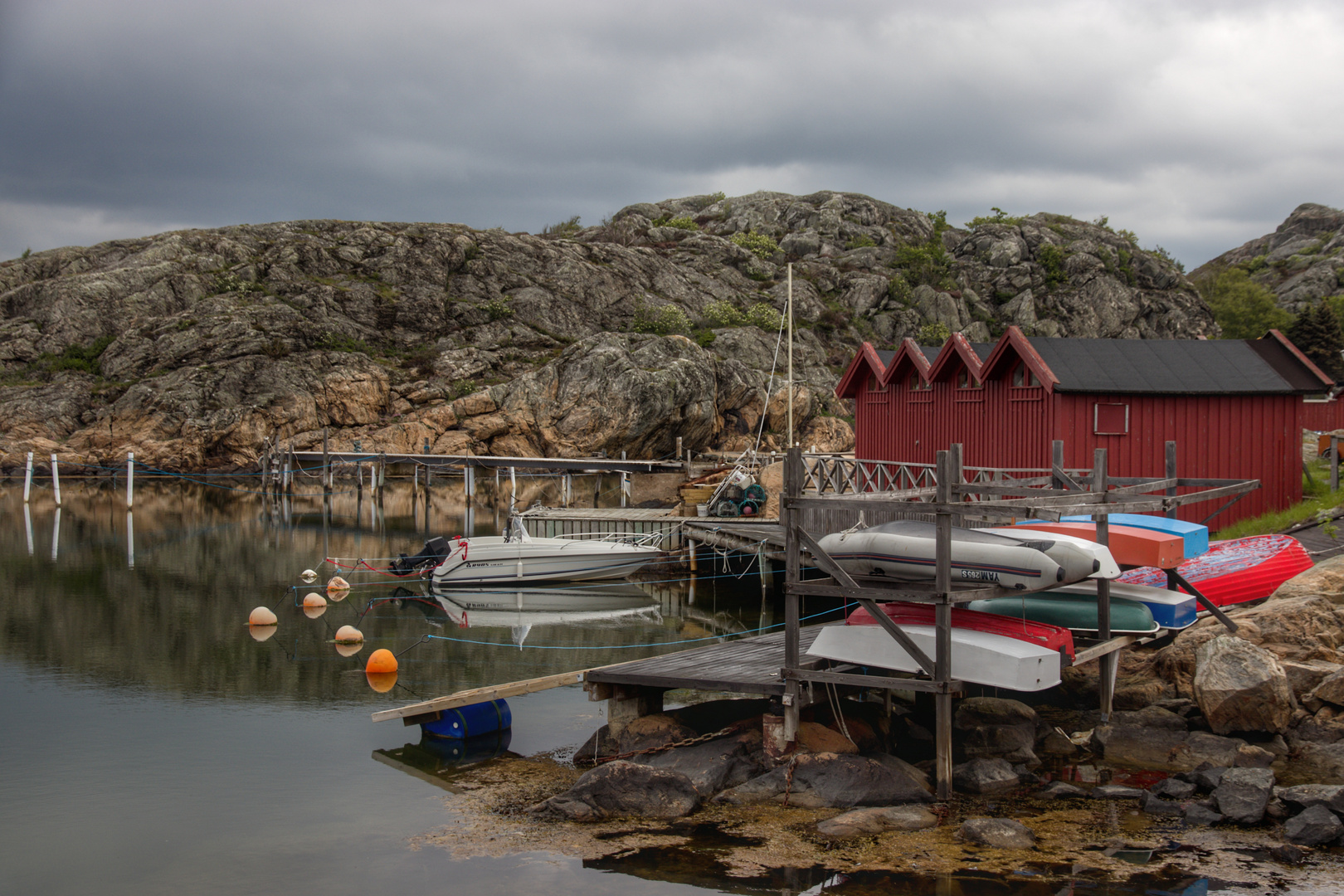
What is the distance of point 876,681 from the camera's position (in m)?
10.5

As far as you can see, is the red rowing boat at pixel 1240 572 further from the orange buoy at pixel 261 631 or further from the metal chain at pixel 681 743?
the orange buoy at pixel 261 631

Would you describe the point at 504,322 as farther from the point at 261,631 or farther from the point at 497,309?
the point at 261,631

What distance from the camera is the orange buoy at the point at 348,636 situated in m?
19.7

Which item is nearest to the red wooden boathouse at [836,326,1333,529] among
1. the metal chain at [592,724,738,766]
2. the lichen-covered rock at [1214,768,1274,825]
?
the lichen-covered rock at [1214,768,1274,825]

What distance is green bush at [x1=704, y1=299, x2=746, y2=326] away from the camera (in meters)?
76.5

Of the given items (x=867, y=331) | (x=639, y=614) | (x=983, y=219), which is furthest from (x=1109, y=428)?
(x=983, y=219)

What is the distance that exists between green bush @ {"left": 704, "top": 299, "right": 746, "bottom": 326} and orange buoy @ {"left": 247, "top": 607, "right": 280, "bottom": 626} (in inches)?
2285

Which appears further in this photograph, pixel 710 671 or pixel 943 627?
pixel 710 671

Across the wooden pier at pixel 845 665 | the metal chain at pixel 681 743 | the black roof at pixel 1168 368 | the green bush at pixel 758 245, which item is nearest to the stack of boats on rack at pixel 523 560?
the black roof at pixel 1168 368

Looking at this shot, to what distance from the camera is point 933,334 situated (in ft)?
266

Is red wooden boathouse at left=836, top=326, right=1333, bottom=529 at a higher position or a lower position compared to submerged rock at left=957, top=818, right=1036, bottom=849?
higher

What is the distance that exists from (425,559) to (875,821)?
2011cm

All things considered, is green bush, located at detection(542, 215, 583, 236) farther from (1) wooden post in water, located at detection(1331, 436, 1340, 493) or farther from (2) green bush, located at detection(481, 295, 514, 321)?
(1) wooden post in water, located at detection(1331, 436, 1340, 493)

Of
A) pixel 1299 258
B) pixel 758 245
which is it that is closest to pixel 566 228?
pixel 758 245
